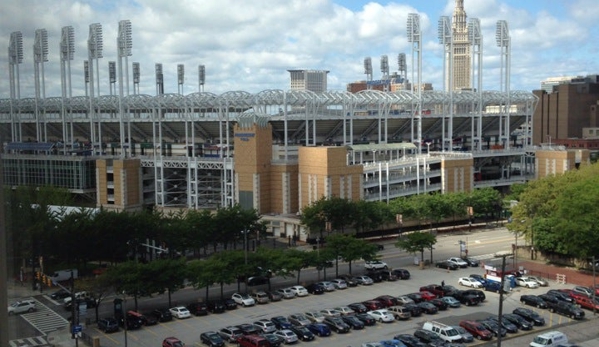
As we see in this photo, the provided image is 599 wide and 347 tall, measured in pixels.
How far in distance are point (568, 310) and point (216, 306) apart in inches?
462

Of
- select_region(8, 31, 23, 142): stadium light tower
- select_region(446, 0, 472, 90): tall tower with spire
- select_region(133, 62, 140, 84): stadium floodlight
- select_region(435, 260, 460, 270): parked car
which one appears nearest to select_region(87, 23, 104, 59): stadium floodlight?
select_region(133, 62, 140, 84): stadium floodlight

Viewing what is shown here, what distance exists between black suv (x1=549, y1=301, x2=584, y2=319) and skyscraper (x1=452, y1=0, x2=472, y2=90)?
158 meters

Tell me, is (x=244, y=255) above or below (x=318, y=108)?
below

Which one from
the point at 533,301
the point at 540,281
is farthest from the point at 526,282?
the point at 533,301

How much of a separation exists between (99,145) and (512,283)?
37386 millimetres

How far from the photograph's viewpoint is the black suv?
21722mm

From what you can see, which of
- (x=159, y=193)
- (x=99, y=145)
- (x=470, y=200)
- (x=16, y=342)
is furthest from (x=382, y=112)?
(x=16, y=342)

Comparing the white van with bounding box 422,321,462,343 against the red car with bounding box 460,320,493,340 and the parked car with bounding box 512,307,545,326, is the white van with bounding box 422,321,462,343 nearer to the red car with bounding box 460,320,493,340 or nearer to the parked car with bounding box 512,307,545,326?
the red car with bounding box 460,320,493,340

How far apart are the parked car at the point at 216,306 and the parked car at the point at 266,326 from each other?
8.44ft

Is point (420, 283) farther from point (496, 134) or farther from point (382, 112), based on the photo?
point (496, 134)

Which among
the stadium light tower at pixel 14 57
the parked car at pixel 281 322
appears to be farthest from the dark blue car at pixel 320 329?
the stadium light tower at pixel 14 57

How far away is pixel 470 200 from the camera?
136ft

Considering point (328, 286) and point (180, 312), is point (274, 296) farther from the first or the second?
point (180, 312)

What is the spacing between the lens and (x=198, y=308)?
23000mm
